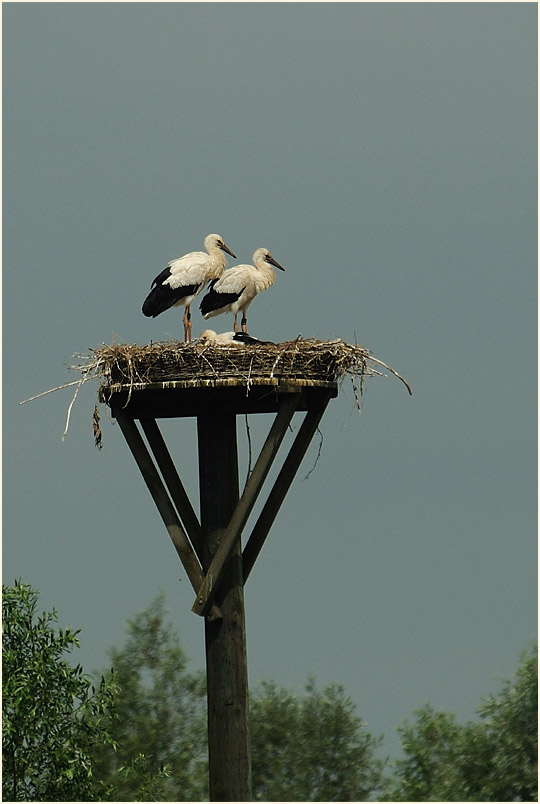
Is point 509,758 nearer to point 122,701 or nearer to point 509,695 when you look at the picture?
point 509,695

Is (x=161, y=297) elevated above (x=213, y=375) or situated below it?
above

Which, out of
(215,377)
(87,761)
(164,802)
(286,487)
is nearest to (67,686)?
(87,761)

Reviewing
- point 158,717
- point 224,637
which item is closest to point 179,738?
point 158,717

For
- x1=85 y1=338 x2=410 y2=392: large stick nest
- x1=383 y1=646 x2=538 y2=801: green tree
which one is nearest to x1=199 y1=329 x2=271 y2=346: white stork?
x1=85 y1=338 x2=410 y2=392: large stick nest

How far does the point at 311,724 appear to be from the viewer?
12.8 m

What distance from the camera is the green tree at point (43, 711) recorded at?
32.2ft

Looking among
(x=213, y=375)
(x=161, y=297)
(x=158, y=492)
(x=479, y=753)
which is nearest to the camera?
(x=213, y=375)

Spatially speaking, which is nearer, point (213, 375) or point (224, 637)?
point (213, 375)

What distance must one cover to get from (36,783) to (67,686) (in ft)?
2.96

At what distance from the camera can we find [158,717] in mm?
13086

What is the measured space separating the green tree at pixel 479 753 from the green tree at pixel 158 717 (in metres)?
2.14

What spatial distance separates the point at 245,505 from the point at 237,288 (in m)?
2.07

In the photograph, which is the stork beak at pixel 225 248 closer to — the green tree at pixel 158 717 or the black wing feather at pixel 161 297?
the black wing feather at pixel 161 297

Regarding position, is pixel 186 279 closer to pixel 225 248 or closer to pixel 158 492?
pixel 225 248
